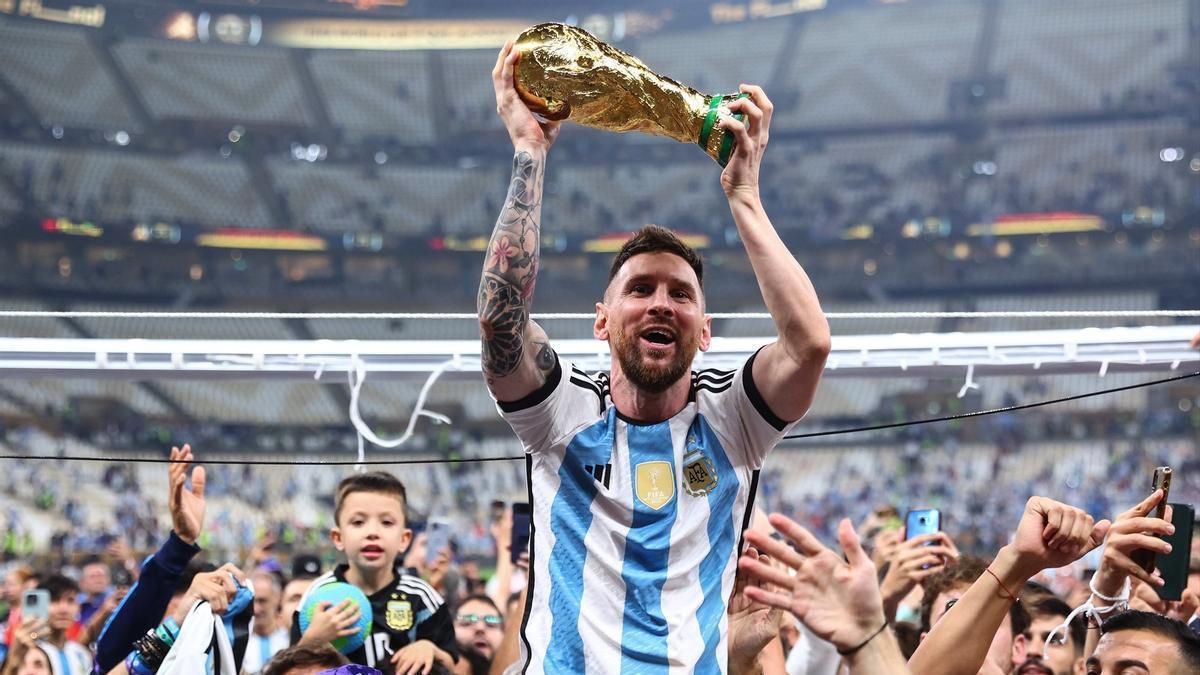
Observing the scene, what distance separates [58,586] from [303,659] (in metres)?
3.80

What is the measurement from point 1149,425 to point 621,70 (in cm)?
2493

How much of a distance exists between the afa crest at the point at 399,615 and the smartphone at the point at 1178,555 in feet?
8.26

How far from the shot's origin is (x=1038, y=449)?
81.2 ft

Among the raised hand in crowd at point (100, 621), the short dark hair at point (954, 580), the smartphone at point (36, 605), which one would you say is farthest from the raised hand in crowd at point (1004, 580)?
the raised hand in crowd at point (100, 621)

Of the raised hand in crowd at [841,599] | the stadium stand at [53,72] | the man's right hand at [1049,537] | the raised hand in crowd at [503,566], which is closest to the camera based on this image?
the raised hand in crowd at [841,599]

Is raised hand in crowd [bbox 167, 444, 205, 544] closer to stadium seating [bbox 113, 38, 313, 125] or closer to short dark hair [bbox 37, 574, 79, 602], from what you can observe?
short dark hair [bbox 37, 574, 79, 602]

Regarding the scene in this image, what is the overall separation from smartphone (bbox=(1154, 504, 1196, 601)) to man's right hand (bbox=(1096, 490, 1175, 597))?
413 millimetres

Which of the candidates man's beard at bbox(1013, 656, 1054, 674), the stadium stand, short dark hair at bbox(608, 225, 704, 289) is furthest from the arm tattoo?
the stadium stand

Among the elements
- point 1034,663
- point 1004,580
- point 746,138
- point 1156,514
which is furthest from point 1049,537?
point 1034,663

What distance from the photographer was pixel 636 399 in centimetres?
279

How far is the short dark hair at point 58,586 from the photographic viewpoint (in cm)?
622

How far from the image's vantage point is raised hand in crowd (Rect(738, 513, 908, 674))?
5.39 feet

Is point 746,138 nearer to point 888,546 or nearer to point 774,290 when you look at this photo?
point 774,290

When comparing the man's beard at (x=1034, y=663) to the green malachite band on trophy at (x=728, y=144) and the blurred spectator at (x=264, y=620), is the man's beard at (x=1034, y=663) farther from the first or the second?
the blurred spectator at (x=264, y=620)
